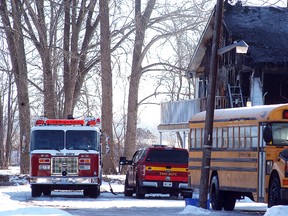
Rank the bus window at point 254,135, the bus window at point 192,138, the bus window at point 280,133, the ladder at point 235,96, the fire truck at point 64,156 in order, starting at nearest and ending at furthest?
the bus window at point 280,133
the bus window at point 254,135
the bus window at point 192,138
the fire truck at point 64,156
the ladder at point 235,96

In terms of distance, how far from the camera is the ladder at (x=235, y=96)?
4736cm

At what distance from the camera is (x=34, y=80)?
64.1m

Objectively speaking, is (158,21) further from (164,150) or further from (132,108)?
(164,150)

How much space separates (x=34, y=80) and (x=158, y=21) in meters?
10.9

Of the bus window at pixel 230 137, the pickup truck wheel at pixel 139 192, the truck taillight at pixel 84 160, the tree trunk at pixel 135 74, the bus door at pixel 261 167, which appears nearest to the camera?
the bus door at pixel 261 167

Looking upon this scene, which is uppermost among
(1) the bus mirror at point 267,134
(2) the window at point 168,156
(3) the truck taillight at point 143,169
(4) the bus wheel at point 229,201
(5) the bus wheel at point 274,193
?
(1) the bus mirror at point 267,134

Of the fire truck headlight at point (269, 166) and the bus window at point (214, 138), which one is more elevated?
the bus window at point (214, 138)

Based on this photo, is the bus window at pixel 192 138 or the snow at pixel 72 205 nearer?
the snow at pixel 72 205

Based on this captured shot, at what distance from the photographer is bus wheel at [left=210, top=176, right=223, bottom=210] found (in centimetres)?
2778

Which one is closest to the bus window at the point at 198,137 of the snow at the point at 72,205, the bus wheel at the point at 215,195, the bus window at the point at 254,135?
the bus wheel at the point at 215,195

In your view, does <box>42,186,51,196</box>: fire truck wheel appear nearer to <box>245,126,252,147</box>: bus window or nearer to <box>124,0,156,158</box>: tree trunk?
<box>245,126,252,147</box>: bus window

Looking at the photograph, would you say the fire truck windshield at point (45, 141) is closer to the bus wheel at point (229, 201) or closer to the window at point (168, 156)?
the window at point (168, 156)

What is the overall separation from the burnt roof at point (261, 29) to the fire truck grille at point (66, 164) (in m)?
14.3

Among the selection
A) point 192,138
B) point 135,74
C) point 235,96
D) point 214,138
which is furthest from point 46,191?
point 135,74
